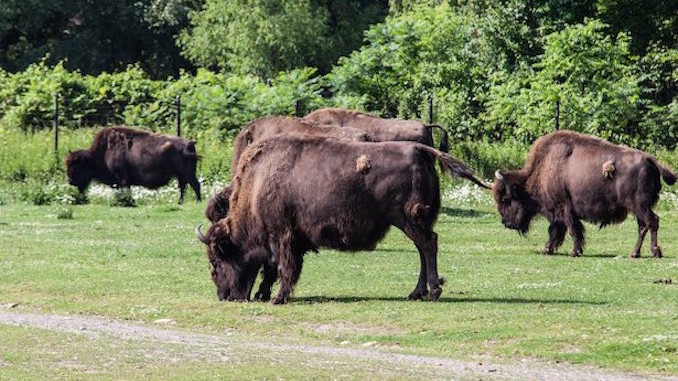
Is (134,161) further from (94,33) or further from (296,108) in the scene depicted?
(94,33)

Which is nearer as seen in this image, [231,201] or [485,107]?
[231,201]

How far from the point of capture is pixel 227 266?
19234mm

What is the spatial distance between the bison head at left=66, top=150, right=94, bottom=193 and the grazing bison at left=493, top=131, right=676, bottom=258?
1293 centimetres

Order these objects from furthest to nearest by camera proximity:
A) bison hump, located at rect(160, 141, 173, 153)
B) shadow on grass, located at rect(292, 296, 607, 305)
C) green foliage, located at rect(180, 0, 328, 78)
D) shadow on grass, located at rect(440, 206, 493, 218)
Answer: green foliage, located at rect(180, 0, 328, 78) → bison hump, located at rect(160, 141, 173, 153) → shadow on grass, located at rect(440, 206, 493, 218) → shadow on grass, located at rect(292, 296, 607, 305)

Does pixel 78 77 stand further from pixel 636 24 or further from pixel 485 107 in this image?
pixel 636 24

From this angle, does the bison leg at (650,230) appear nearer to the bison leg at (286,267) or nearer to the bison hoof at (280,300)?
the bison leg at (286,267)

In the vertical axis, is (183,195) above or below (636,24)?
below

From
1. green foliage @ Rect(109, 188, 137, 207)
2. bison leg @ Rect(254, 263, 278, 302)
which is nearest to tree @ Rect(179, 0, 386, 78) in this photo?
green foliage @ Rect(109, 188, 137, 207)

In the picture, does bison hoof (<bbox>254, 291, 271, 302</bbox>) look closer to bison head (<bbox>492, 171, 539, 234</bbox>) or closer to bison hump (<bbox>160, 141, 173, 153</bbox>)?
bison head (<bbox>492, 171, 539, 234</bbox>)

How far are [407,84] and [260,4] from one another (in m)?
19.9

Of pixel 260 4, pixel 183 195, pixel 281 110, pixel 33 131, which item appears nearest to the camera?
pixel 183 195

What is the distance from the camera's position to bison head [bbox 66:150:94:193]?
36188 mm

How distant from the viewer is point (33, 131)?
44.3 meters

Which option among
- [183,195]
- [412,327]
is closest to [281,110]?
[183,195]
